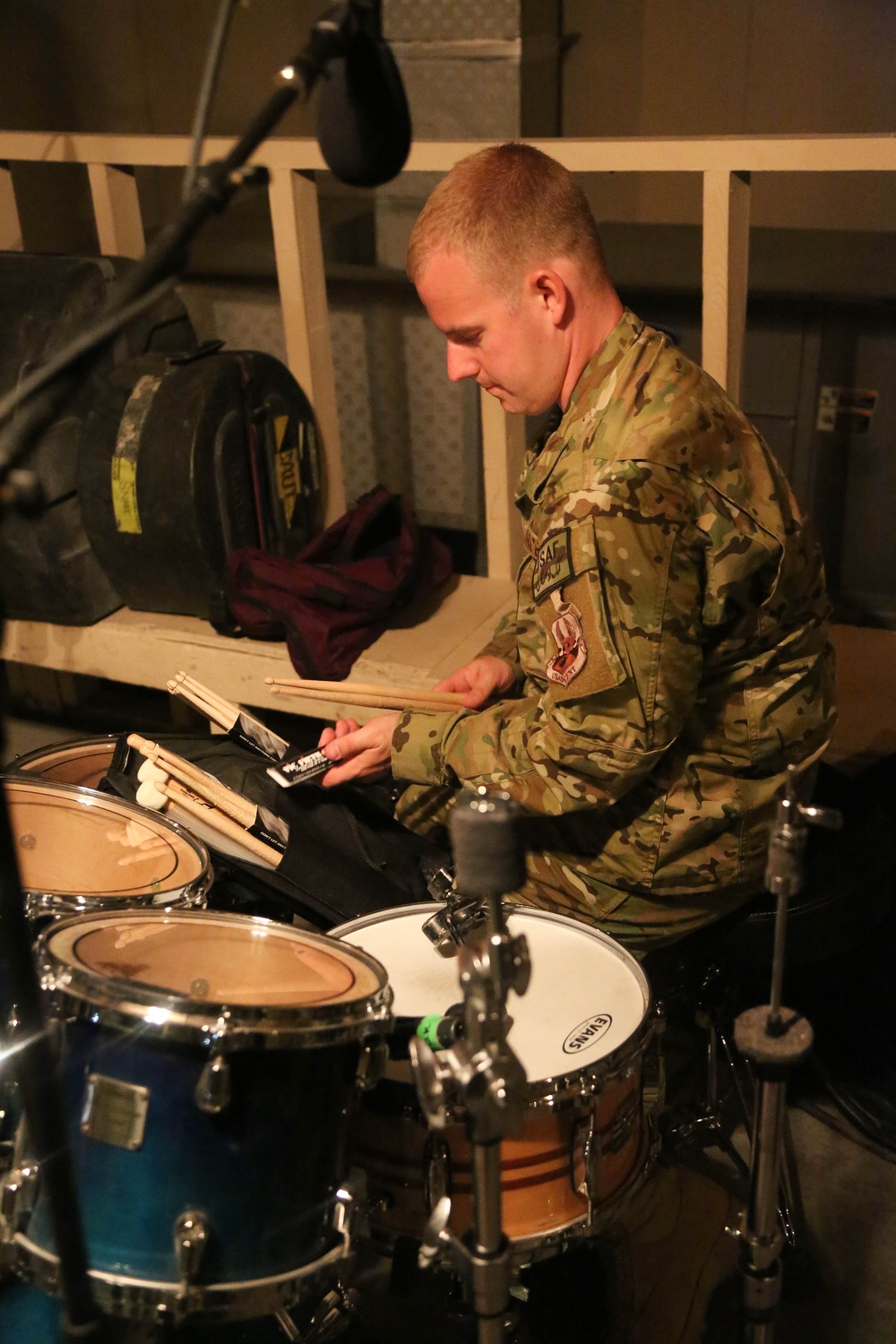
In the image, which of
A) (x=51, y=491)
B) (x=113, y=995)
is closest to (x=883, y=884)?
(x=113, y=995)

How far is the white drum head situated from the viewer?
5.00ft

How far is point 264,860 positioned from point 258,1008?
1.90 feet

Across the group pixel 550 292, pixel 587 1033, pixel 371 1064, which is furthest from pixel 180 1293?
pixel 550 292

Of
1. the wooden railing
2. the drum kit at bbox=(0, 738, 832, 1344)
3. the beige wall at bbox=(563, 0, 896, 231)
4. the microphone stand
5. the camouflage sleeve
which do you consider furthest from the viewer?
the beige wall at bbox=(563, 0, 896, 231)

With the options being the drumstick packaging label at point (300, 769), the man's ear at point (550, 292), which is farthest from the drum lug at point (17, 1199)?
the man's ear at point (550, 292)

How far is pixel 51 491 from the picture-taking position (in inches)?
108

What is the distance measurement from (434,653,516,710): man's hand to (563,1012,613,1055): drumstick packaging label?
62 cm

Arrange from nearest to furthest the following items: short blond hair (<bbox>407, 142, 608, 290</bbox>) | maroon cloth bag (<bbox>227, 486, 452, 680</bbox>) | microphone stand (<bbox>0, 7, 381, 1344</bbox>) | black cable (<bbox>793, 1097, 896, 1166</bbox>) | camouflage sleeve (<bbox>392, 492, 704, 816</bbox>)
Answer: microphone stand (<bbox>0, 7, 381, 1344</bbox>) → camouflage sleeve (<bbox>392, 492, 704, 816</bbox>) → short blond hair (<bbox>407, 142, 608, 290</bbox>) → black cable (<bbox>793, 1097, 896, 1166</bbox>) → maroon cloth bag (<bbox>227, 486, 452, 680</bbox>)

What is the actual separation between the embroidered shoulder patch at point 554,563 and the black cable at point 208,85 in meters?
0.72

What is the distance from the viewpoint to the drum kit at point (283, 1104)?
4.31 feet

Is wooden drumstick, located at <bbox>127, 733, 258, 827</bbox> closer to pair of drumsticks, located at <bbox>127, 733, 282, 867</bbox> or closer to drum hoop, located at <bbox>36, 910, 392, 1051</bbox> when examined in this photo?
pair of drumsticks, located at <bbox>127, 733, 282, 867</bbox>

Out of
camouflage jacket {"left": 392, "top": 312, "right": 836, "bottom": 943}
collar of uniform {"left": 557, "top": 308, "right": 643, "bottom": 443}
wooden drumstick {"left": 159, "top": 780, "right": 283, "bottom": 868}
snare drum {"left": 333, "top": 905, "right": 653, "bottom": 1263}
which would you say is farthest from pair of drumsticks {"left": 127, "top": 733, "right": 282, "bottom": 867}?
collar of uniform {"left": 557, "top": 308, "right": 643, "bottom": 443}

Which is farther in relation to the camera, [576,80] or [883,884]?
[576,80]

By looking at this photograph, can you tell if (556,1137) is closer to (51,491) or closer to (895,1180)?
(895,1180)
